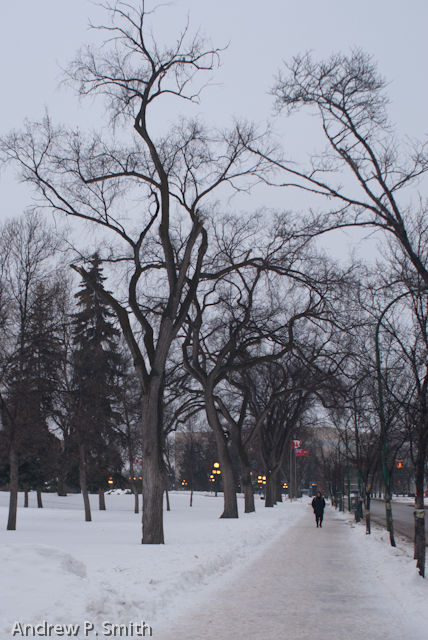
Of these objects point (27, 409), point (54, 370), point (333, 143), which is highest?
point (333, 143)

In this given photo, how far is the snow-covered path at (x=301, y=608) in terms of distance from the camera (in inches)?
287

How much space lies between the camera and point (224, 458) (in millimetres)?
29312

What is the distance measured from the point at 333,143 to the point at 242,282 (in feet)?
49.5

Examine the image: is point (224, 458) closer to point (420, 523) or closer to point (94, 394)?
point (94, 394)

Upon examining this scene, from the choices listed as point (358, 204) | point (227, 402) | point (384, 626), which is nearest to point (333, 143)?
point (358, 204)

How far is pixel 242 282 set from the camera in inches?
1091

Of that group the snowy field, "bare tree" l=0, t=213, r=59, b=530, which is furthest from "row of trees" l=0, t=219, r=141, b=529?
the snowy field

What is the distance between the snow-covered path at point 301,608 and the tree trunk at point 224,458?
14.3 meters

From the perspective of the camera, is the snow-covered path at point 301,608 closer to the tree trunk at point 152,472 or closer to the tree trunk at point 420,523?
the tree trunk at point 420,523

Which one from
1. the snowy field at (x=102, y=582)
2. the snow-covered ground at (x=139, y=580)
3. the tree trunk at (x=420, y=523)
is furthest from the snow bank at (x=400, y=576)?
the snowy field at (x=102, y=582)

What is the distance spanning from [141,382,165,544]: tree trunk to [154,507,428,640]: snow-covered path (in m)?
3.03

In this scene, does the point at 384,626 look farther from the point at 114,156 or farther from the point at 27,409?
the point at 27,409

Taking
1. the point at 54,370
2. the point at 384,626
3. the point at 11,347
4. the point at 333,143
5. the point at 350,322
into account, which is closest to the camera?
the point at 384,626

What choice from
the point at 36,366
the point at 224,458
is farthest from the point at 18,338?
the point at 224,458
